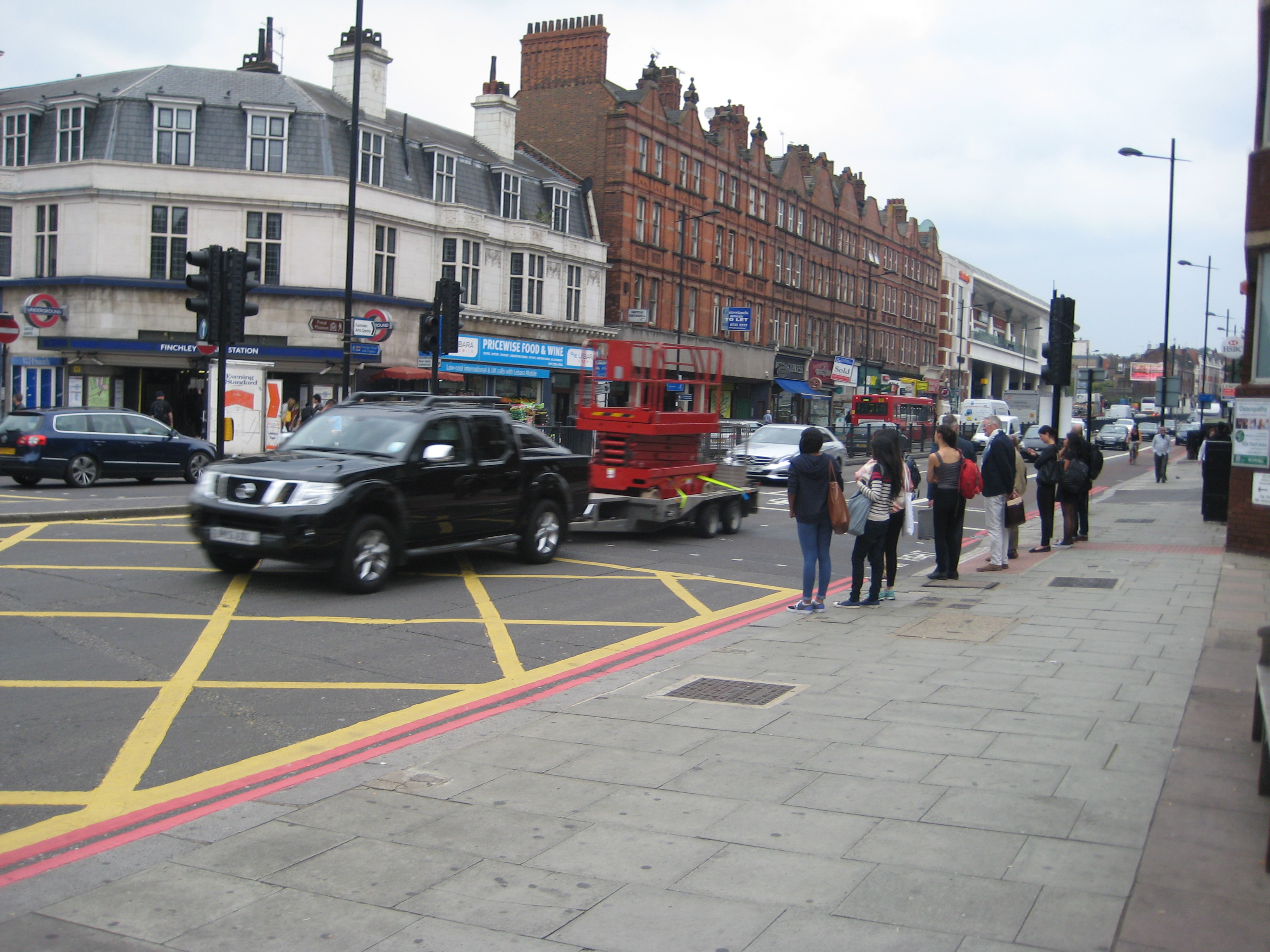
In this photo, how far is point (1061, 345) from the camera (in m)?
15.9

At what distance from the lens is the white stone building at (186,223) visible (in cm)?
3472

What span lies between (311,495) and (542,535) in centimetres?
354

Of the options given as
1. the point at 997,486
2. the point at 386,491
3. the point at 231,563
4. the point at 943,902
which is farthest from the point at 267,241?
the point at 943,902

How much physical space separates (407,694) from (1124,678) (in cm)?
493

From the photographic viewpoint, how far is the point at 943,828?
478cm

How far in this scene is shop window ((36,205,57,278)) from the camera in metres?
35.5

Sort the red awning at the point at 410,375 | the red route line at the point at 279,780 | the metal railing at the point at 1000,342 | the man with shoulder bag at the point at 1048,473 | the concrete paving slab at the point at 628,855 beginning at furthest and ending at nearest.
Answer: the metal railing at the point at 1000,342 < the red awning at the point at 410,375 < the man with shoulder bag at the point at 1048,473 < the red route line at the point at 279,780 < the concrete paving slab at the point at 628,855

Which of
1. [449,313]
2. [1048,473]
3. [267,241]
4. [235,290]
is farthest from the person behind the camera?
[267,241]

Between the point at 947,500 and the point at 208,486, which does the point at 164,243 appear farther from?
the point at 947,500

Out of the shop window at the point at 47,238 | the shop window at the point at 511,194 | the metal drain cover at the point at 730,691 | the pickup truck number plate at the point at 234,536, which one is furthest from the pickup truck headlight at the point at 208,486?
the shop window at the point at 511,194

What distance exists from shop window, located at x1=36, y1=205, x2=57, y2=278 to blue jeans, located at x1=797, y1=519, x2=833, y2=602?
3279 centimetres

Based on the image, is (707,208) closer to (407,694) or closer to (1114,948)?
(407,694)

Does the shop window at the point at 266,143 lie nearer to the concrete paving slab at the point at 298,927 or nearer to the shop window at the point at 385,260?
the shop window at the point at 385,260

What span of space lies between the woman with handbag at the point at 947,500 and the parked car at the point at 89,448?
15.1 metres
